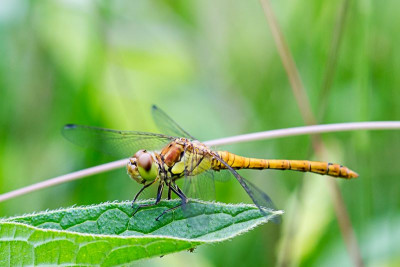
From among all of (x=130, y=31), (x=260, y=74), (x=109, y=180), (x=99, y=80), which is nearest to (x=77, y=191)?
(x=109, y=180)

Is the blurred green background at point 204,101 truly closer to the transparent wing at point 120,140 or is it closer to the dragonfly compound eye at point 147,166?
the transparent wing at point 120,140

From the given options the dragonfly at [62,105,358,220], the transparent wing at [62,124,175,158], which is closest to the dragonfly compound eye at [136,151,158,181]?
the dragonfly at [62,105,358,220]

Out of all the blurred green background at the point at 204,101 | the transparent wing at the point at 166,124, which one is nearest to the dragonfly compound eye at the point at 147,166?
the transparent wing at the point at 166,124

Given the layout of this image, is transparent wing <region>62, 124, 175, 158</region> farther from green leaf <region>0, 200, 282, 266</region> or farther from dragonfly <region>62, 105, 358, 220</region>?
green leaf <region>0, 200, 282, 266</region>

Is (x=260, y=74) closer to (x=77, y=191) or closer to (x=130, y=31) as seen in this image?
(x=130, y=31)

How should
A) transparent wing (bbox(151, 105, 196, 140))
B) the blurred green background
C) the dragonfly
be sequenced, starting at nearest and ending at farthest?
the dragonfly → transparent wing (bbox(151, 105, 196, 140)) → the blurred green background

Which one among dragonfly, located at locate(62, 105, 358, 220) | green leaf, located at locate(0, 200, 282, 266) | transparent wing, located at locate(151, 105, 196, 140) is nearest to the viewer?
green leaf, located at locate(0, 200, 282, 266)

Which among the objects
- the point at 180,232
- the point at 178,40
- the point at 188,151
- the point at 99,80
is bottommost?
the point at 180,232
